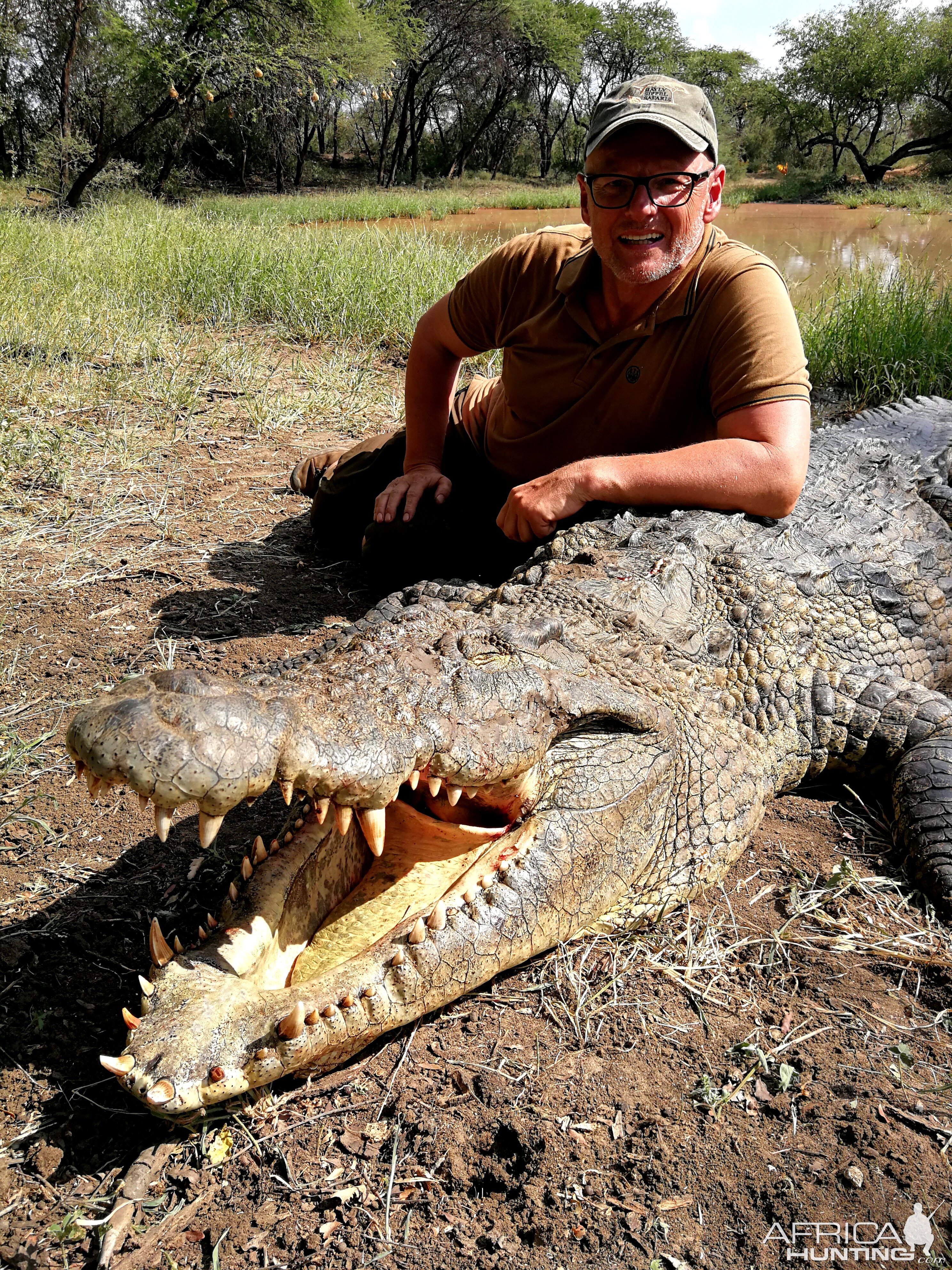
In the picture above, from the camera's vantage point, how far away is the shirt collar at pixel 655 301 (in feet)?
10.1

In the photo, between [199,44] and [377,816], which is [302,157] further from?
[377,816]

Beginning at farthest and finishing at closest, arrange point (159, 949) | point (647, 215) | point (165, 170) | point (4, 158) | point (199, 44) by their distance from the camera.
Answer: point (4, 158), point (165, 170), point (199, 44), point (647, 215), point (159, 949)

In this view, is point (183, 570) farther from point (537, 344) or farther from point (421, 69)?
point (421, 69)

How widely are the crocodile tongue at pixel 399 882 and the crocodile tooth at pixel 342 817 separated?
1.28 ft

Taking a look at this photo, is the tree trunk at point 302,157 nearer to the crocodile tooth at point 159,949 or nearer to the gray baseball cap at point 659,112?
the gray baseball cap at point 659,112

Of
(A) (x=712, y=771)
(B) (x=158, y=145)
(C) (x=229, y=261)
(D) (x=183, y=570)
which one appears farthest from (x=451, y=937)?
(B) (x=158, y=145)

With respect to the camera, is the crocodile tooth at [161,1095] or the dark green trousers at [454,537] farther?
the dark green trousers at [454,537]

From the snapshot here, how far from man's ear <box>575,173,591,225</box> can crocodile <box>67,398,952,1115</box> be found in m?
1.08

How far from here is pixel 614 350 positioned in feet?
10.6

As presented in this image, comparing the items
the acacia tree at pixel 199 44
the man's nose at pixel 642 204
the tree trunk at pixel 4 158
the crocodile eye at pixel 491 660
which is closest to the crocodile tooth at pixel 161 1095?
the crocodile eye at pixel 491 660

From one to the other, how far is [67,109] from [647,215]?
1977cm

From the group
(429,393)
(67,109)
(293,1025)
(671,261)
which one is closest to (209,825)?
(293,1025)

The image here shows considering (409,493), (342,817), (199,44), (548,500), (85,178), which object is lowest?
(342,817)

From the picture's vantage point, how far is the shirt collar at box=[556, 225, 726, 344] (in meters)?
3.07
